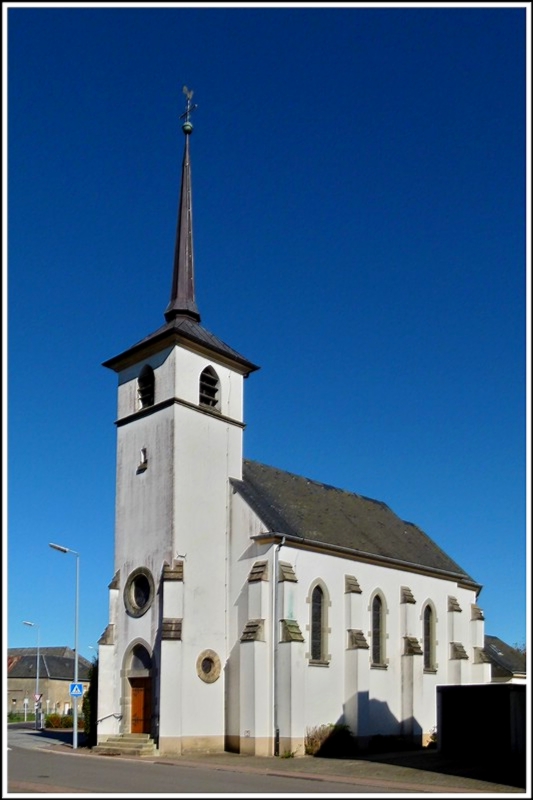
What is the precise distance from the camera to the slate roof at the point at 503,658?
152 ft

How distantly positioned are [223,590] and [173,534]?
9.50 feet

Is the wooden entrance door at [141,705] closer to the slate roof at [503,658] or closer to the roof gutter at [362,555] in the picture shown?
the roof gutter at [362,555]

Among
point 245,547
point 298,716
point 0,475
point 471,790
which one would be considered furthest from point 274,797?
point 245,547

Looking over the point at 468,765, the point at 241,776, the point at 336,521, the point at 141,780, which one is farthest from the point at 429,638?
the point at 141,780

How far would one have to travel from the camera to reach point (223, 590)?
2888 cm

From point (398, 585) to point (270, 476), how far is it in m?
6.99

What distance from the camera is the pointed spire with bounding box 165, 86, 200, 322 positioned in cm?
3206

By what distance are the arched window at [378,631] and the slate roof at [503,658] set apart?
54.6 feet

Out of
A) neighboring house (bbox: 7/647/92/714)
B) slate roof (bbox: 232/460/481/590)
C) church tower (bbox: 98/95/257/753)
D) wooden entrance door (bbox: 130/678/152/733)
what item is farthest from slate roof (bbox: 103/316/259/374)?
neighboring house (bbox: 7/647/92/714)

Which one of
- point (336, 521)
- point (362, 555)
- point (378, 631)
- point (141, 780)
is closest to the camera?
point (141, 780)

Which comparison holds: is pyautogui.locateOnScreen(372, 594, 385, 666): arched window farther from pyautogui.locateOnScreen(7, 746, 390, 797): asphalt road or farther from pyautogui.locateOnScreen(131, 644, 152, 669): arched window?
pyautogui.locateOnScreen(7, 746, 390, 797): asphalt road

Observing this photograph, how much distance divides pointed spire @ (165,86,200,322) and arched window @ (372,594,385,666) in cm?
1324

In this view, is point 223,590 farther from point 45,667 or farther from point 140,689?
point 45,667

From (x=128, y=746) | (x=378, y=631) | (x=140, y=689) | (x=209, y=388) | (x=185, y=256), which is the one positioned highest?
(x=185, y=256)
